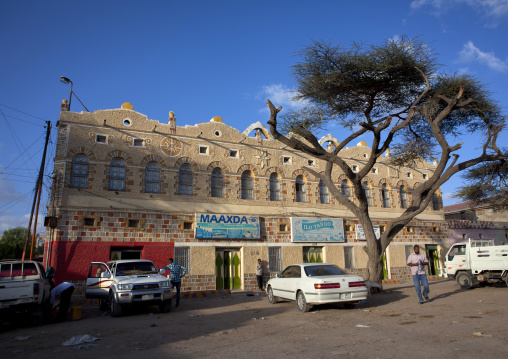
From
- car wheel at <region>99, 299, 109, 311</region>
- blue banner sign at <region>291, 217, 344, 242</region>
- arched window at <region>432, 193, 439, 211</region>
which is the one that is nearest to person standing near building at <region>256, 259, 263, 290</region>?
blue banner sign at <region>291, 217, 344, 242</region>

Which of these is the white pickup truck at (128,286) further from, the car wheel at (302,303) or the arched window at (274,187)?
the arched window at (274,187)

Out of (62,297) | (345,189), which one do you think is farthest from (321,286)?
(345,189)

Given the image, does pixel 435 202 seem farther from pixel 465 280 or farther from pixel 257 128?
pixel 257 128

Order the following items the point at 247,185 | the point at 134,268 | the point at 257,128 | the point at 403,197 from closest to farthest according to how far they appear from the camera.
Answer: the point at 134,268 < the point at 247,185 < the point at 257,128 < the point at 403,197

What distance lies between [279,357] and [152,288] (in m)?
6.44

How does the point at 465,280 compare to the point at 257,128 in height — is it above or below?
below

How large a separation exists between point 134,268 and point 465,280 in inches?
535

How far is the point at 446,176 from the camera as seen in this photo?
51.3ft

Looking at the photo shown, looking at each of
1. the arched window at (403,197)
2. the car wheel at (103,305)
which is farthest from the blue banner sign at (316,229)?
the car wheel at (103,305)

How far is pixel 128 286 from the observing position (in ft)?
36.4

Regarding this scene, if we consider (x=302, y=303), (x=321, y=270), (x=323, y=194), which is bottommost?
(x=302, y=303)

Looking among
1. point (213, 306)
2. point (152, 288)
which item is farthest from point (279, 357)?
point (213, 306)

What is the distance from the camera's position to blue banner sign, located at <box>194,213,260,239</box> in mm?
19130

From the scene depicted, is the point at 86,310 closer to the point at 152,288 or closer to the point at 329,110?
the point at 152,288
